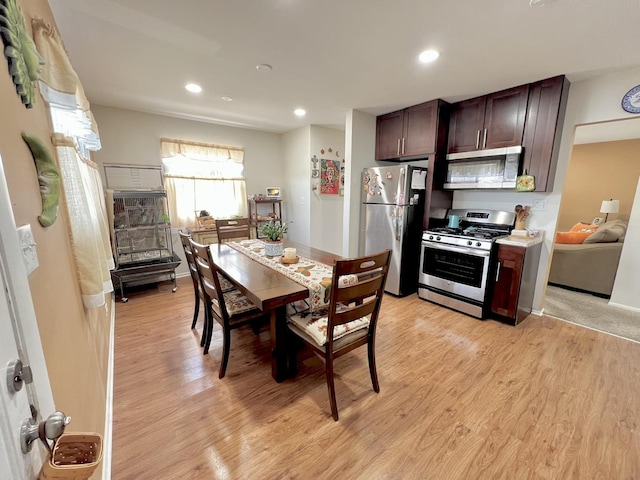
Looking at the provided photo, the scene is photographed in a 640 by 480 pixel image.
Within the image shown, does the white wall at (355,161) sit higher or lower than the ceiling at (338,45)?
lower

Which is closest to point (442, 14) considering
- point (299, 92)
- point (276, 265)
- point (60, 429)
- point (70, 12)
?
point (299, 92)

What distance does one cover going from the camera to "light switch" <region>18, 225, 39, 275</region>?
2.18ft

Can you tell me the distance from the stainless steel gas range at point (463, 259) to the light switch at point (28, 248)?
3152 mm

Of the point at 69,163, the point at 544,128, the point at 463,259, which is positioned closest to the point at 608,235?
the point at 544,128

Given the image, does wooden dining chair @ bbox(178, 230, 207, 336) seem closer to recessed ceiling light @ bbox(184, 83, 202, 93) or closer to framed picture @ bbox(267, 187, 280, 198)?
recessed ceiling light @ bbox(184, 83, 202, 93)

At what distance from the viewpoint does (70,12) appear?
1638mm

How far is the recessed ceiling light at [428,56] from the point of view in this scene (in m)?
2.05

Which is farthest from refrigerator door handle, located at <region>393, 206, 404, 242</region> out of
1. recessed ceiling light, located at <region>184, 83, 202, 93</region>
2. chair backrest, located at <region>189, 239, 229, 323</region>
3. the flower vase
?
recessed ceiling light, located at <region>184, 83, 202, 93</region>

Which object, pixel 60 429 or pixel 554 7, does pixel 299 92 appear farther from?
pixel 60 429

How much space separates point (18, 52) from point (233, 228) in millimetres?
2538

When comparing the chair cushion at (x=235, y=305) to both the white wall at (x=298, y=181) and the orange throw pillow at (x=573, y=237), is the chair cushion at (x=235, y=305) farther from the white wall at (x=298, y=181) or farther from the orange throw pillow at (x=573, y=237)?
the orange throw pillow at (x=573, y=237)

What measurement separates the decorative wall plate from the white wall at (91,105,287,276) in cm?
446

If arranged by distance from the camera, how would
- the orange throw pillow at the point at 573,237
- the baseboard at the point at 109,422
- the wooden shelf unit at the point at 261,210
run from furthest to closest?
the wooden shelf unit at the point at 261,210 < the orange throw pillow at the point at 573,237 < the baseboard at the point at 109,422

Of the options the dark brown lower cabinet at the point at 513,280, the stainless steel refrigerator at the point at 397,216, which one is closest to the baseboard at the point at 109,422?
the stainless steel refrigerator at the point at 397,216
